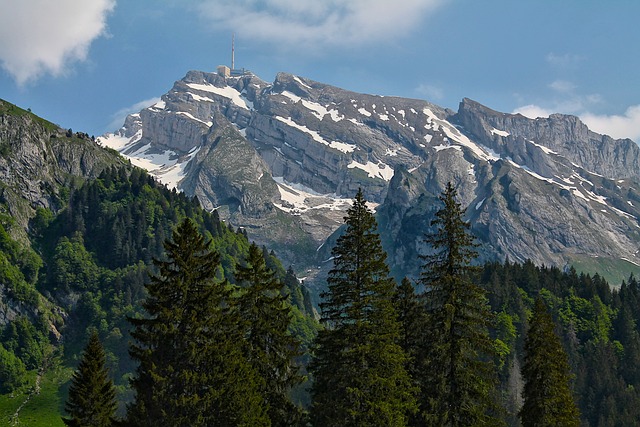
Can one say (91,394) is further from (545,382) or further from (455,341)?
(545,382)

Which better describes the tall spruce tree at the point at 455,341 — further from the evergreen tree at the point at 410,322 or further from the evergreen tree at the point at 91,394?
the evergreen tree at the point at 91,394

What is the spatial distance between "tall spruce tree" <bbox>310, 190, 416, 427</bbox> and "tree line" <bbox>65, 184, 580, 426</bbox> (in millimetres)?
73

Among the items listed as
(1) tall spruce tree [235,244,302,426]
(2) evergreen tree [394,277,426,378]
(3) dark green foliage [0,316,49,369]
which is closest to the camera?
(1) tall spruce tree [235,244,302,426]

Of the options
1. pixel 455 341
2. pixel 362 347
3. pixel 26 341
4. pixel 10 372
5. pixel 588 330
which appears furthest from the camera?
pixel 26 341

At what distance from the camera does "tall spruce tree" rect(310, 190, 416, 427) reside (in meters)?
39.0

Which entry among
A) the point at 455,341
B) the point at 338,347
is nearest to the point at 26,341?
the point at 338,347

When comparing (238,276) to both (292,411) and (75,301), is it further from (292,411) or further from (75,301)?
(75,301)

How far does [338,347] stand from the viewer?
42094 mm

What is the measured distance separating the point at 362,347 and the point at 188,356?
10.0 meters

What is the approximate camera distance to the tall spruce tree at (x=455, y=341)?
40344mm

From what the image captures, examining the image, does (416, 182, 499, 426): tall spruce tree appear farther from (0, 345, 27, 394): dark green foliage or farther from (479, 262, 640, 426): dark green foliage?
(0, 345, 27, 394): dark green foliage

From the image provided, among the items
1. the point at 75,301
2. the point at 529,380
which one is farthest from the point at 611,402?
the point at 75,301

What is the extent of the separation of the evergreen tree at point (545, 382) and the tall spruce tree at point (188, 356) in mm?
21592

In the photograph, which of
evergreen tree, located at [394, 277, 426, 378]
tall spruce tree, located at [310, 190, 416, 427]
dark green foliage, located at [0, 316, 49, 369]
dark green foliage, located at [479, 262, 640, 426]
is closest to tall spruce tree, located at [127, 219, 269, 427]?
tall spruce tree, located at [310, 190, 416, 427]
